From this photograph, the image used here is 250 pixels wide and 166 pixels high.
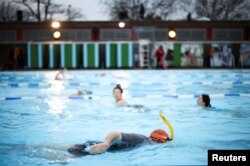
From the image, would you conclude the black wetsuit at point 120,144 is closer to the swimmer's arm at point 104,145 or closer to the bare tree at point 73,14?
the swimmer's arm at point 104,145

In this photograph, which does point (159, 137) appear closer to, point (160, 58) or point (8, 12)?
point (160, 58)

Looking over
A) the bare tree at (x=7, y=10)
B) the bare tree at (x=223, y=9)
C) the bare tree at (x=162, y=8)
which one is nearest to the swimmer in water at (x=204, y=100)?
the bare tree at (x=223, y=9)

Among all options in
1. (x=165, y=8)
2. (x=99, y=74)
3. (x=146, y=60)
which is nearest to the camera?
(x=99, y=74)

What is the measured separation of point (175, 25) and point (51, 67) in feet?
33.6

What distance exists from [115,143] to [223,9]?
41.5 meters

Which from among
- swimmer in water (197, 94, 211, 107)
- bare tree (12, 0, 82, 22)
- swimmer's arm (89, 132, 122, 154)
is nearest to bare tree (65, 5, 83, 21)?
Result: bare tree (12, 0, 82, 22)

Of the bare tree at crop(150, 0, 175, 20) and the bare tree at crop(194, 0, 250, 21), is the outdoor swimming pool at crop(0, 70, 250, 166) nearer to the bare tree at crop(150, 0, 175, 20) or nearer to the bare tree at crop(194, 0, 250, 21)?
the bare tree at crop(194, 0, 250, 21)

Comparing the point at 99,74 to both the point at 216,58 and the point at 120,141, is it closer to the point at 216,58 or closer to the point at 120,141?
the point at 216,58

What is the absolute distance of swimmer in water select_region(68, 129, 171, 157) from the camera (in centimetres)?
→ 618

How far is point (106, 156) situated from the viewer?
6180mm

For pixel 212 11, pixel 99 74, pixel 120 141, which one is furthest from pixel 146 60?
pixel 120 141

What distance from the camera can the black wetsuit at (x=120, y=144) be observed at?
6211 millimetres

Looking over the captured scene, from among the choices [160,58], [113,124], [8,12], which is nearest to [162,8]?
[8,12]

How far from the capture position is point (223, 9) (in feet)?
149
